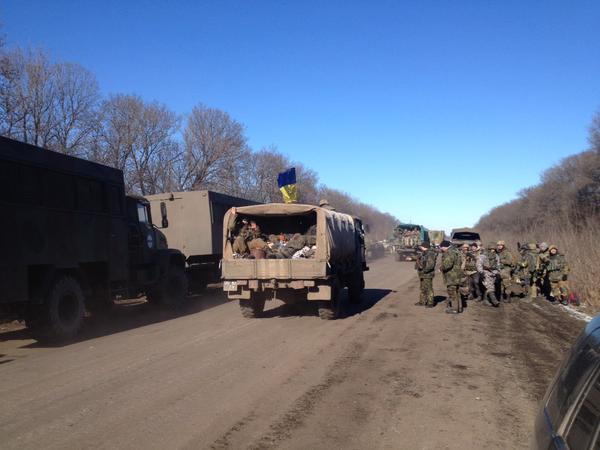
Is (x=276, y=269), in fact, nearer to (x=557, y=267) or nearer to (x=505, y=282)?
(x=557, y=267)

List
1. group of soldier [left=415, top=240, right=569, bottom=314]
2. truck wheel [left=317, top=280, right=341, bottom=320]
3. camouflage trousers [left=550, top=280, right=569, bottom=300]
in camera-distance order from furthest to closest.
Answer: camouflage trousers [left=550, top=280, right=569, bottom=300]
group of soldier [left=415, top=240, right=569, bottom=314]
truck wheel [left=317, top=280, right=341, bottom=320]

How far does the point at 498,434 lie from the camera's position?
4305 millimetres

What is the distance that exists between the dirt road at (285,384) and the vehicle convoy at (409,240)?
2428cm

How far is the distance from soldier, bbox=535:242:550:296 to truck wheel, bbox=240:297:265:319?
8016 millimetres

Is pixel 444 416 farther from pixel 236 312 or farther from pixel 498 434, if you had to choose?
pixel 236 312

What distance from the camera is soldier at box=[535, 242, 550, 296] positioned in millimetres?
13492

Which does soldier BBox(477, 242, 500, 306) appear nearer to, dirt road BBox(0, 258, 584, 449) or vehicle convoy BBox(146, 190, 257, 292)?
dirt road BBox(0, 258, 584, 449)

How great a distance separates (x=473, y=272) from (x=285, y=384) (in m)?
9.27

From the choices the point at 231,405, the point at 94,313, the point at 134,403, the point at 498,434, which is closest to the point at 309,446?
the point at 231,405

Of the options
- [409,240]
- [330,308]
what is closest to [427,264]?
[330,308]

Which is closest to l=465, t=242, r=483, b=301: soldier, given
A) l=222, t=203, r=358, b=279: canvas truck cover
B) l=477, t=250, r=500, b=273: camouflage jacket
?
l=477, t=250, r=500, b=273: camouflage jacket

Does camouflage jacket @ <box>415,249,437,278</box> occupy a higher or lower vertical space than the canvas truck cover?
lower

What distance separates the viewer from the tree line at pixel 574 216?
1341cm

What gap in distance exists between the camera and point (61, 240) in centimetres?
871
